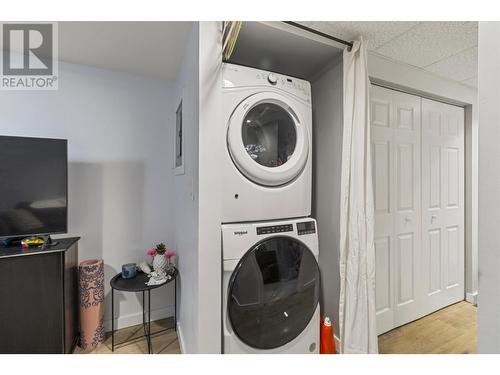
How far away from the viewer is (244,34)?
1.40 metres

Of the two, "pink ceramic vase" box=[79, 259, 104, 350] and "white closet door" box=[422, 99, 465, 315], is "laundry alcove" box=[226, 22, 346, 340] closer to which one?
"white closet door" box=[422, 99, 465, 315]

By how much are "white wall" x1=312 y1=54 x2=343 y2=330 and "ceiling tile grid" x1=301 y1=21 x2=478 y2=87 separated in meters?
0.24

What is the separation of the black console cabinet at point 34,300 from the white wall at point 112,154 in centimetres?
48

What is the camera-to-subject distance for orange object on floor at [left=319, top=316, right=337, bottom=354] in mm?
1576

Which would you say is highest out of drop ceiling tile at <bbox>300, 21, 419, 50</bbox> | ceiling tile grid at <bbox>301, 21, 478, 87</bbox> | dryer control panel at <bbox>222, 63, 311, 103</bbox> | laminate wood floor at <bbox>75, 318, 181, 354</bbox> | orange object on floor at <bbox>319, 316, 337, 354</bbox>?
ceiling tile grid at <bbox>301, 21, 478, 87</bbox>

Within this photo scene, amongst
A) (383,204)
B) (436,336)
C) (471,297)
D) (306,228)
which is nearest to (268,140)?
(306,228)

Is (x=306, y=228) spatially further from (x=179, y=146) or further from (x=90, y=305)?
(x=90, y=305)

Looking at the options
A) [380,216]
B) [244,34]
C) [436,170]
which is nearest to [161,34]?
[244,34]

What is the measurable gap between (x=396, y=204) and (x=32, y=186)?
290 cm

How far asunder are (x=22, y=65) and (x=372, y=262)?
302 cm

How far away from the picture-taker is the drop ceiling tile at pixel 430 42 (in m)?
1.56

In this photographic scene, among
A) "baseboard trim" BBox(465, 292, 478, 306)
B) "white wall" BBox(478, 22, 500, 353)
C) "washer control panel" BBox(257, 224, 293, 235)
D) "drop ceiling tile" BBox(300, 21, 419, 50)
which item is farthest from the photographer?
"baseboard trim" BBox(465, 292, 478, 306)

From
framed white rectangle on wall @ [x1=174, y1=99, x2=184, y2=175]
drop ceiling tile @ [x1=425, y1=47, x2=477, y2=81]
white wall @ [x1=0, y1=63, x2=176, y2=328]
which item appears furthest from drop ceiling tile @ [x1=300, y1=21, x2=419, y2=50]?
white wall @ [x1=0, y1=63, x2=176, y2=328]

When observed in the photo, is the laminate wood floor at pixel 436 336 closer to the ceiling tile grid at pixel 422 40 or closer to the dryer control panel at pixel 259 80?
the dryer control panel at pixel 259 80
